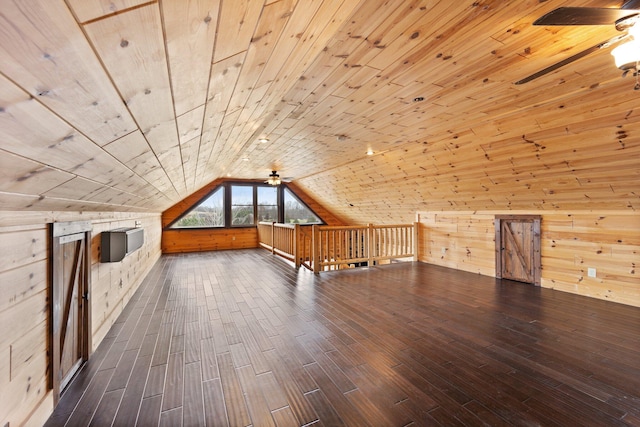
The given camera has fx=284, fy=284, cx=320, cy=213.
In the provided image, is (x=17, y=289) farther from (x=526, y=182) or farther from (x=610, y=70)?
(x=526, y=182)

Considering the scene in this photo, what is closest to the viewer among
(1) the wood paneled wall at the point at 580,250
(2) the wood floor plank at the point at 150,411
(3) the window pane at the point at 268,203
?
(2) the wood floor plank at the point at 150,411

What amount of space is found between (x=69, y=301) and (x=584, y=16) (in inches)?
139

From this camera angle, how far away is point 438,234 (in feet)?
20.9

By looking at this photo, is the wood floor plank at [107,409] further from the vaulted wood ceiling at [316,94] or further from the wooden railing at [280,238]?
the wooden railing at [280,238]

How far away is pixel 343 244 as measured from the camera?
269 inches

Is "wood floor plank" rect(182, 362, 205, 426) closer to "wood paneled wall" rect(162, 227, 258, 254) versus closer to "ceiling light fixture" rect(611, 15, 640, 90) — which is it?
"ceiling light fixture" rect(611, 15, 640, 90)

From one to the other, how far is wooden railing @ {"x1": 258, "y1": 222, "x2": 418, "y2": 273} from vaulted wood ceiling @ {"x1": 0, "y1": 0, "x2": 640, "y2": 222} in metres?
Result: 2.02

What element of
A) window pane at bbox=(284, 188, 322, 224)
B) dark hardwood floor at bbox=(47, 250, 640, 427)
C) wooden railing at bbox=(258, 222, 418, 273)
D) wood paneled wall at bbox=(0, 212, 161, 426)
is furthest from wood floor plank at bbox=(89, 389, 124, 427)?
window pane at bbox=(284, 188, 322, 224)

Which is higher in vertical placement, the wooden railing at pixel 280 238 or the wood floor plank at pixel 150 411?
the wooden railing at pixel 280 238

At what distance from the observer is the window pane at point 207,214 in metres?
8.86

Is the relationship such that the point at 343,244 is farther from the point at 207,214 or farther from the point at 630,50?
the point at 630,50

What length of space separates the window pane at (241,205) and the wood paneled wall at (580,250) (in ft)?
21.5

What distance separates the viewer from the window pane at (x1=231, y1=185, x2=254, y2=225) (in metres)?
9.48

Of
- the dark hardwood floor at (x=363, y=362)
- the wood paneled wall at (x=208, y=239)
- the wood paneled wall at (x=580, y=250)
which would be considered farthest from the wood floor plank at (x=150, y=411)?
the wood paneled wall at (x=208, y=239)
